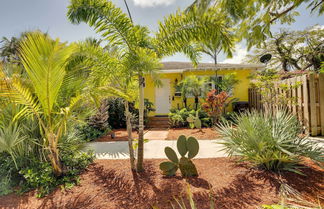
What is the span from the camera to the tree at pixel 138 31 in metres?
3.06

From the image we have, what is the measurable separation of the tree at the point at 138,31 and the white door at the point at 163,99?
8.24 metres

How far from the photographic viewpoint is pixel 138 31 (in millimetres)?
3164

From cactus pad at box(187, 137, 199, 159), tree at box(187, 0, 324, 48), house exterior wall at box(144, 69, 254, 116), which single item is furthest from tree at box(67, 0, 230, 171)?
house exterior wall at box(144, 69, 254, 116)

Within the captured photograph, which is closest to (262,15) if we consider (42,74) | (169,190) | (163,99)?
(169,190)

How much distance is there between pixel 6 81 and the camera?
2736 millimetres

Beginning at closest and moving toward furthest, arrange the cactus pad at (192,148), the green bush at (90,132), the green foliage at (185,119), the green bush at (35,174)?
the green bush at (35,174) → the cactus pad at (192,148) → the green bush at (90,132) → the green foliage at (185,119)

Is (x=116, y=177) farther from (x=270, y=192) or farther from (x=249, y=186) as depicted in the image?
(x=270, y=192)

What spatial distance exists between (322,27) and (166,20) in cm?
2219

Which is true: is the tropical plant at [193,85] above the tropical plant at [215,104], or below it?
above

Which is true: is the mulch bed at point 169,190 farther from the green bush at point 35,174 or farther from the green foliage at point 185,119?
the green foliage at point 185,119

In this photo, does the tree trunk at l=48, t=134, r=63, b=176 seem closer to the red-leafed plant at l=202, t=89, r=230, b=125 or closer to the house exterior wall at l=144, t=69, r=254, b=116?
the red-leafed plant at l=202, t=89, r=230, b=125

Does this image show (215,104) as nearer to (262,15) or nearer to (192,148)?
(262,15)

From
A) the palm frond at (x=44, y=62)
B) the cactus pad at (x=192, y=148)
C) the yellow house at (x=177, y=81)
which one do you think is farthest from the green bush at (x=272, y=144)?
the yellow house at (x=177, y=81)

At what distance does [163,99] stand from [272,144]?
905 centimetres
